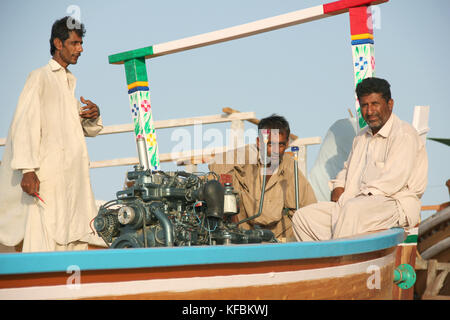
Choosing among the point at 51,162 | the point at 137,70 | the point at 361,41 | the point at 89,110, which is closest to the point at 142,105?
the point at 137,70

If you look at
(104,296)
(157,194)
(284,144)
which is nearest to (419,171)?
(284,144)

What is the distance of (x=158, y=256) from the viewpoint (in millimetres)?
2209

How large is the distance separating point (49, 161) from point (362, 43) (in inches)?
106

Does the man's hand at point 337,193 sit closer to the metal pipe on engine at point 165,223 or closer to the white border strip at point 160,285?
the white border strip at point 160,285

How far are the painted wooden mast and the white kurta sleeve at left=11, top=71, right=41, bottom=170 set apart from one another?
80cm

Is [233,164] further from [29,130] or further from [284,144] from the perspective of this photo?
[29,130]

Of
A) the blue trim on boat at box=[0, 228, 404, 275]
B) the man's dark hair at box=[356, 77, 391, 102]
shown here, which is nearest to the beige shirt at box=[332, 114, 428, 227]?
the man's dark hair at box=[356, 77, 391, 102]

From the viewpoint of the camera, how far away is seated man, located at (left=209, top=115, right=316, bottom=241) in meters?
4.64

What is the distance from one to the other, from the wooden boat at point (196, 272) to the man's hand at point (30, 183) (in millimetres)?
1725

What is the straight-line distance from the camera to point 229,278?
242cm

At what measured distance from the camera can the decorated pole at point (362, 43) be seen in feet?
15.7

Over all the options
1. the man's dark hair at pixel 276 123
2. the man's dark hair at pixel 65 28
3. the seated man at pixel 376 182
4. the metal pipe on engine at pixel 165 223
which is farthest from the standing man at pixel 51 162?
the seated man at pixel 376 182

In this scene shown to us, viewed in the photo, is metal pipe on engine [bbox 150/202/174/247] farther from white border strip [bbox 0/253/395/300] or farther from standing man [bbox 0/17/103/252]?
standing man [bbox 0/17/103/252]

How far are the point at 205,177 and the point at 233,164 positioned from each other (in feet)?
3.83
